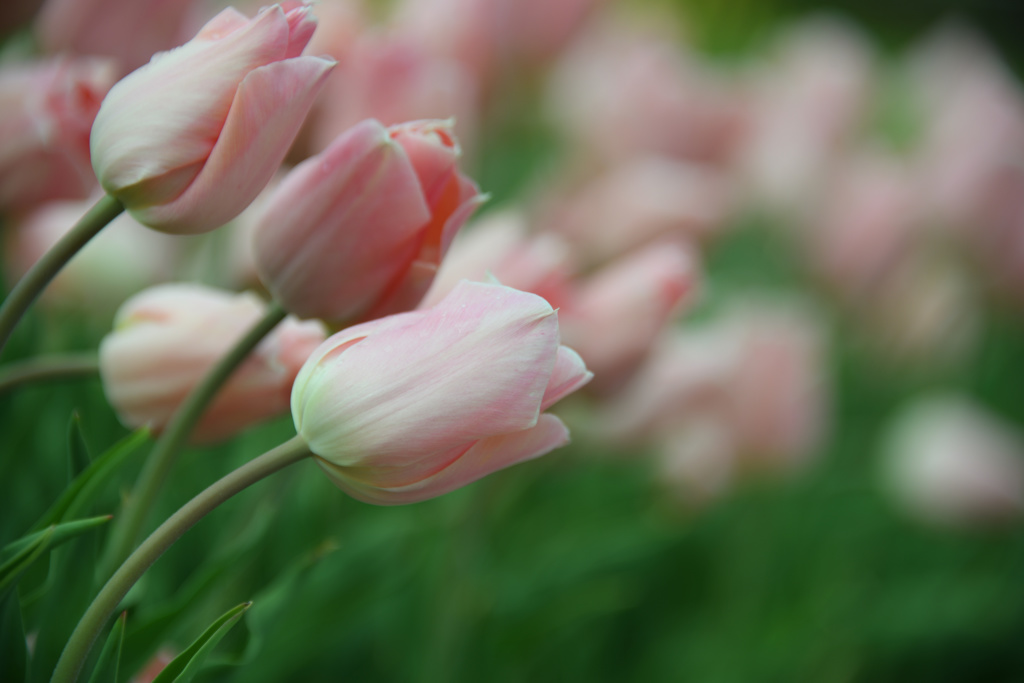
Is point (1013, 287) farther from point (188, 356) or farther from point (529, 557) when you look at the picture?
point (188, 356)

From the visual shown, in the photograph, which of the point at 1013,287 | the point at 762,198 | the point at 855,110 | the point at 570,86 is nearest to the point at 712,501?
the point at 1013,287

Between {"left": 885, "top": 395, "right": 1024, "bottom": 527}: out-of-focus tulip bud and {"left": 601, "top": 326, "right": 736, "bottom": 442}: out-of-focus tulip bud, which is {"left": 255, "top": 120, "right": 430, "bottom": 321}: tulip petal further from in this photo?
{"left": 885, "top": 395, "right": 1024, "bottom": 527}: out-of-focus tulip bud

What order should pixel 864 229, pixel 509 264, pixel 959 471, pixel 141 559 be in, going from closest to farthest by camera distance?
pixel 141 559 < pixel 509 264 < pixel 959 471 < pixel 864 229

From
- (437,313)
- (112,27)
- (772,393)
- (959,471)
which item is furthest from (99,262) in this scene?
(959,471)

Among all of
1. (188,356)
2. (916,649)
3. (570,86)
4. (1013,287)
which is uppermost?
(188,356)

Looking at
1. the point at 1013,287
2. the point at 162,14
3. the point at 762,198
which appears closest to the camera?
the point at 162,14

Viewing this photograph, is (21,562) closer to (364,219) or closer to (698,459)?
(364,219)

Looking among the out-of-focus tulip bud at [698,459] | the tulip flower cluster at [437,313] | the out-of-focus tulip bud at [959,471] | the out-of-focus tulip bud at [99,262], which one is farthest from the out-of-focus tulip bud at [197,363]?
the out-of-focus tulip bud at [959,471]
